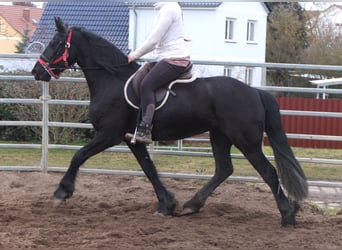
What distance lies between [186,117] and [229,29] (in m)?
28.6

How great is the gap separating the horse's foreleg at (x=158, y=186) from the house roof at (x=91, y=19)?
683 inches

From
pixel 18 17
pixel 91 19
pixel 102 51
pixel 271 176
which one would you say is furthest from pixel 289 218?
pixel 18 17

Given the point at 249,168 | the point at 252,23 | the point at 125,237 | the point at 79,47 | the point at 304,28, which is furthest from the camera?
the point at 304,28

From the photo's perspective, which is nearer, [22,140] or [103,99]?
[103,99]

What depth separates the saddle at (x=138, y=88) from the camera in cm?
684

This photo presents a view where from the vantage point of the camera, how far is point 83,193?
8305 mm

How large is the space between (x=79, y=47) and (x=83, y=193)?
6.91 ft

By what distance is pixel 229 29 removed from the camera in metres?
34.8

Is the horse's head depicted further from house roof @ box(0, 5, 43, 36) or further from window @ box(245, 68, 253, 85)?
house roof @ box(0, 5, 43, 36)

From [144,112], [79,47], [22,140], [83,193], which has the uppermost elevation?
[79,47]

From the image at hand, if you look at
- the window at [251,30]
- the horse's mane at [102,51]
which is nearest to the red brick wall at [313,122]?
the horse's mane at [102,51]

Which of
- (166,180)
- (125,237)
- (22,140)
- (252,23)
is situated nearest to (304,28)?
(252,23)

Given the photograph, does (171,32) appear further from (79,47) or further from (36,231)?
(36,231)

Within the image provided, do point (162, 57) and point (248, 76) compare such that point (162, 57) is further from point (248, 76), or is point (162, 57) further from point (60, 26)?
point (248, 76)
